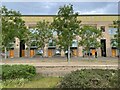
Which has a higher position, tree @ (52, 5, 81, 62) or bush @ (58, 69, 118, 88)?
tree @ (52, 5, 81, 62)

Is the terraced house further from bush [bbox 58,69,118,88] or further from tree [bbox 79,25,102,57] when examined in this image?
bush [bbox 58,69,118,88]

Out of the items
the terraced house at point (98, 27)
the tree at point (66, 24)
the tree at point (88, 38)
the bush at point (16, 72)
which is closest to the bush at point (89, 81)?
the bush at point (16, 72)

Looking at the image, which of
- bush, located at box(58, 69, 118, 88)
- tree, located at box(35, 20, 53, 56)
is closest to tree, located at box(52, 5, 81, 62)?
tree, located at box(35, 20, 53, 56)

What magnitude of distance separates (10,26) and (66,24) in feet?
22.9

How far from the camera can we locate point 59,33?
2733 centimetres

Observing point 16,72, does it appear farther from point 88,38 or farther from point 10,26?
point 88,38

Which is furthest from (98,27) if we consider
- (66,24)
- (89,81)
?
(89,81)

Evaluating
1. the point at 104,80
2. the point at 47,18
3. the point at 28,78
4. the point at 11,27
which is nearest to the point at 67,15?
the point at 11,27

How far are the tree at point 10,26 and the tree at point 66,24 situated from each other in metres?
5.33

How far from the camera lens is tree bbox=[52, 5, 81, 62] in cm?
2625

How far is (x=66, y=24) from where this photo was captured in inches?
1039

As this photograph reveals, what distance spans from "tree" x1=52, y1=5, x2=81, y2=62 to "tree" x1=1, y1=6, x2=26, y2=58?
5331 millimetres

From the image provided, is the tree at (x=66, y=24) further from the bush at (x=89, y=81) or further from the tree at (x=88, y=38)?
the bush at (x=89, y=81)

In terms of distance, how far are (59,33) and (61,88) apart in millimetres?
19520
